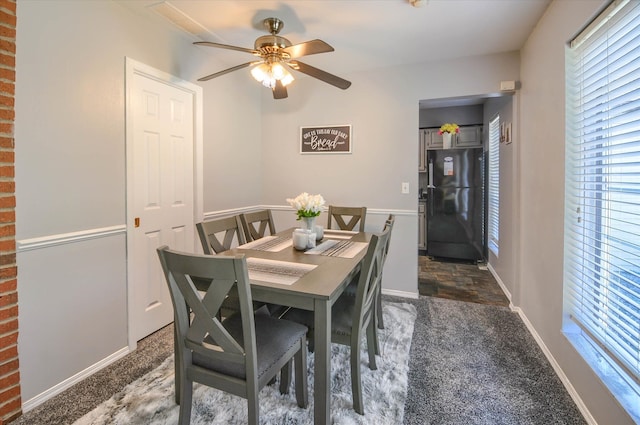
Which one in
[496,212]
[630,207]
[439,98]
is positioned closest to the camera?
[630,207]

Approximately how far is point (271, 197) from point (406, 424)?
2.85m

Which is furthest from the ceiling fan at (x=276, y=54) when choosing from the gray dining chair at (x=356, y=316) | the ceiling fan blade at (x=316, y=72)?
the gray dining chair at (x=356, y=316)

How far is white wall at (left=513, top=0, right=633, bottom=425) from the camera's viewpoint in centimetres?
168

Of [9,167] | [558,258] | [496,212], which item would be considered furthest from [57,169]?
[496,212]

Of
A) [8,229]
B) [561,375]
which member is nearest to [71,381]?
[8,229]

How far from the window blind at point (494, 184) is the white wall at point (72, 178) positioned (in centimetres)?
380

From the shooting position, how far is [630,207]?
54.3 inches

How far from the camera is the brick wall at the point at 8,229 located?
A: 5.04 ft

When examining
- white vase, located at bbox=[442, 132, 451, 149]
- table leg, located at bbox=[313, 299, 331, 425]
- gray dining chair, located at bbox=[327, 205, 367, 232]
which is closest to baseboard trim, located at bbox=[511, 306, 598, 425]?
table leg, located at bbox=[313, 299, 331, 425]

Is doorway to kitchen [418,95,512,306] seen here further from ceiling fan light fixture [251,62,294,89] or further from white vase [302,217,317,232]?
ceiling fan light fixture [251,62,294,89]

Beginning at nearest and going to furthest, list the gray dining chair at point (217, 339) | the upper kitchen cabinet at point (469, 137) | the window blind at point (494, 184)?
1. the gray dining chair at point (217, 339)
2. the window blind at point (494, 184)
3. the upper kitchen cabinet at point (469, 137)

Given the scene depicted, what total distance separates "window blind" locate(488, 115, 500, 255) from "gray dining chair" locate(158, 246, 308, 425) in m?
3.54

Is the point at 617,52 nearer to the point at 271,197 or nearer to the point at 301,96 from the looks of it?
the point at 301,96

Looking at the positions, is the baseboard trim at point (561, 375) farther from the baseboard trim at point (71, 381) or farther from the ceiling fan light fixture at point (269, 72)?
the baseboard trim at point (71, 381)
